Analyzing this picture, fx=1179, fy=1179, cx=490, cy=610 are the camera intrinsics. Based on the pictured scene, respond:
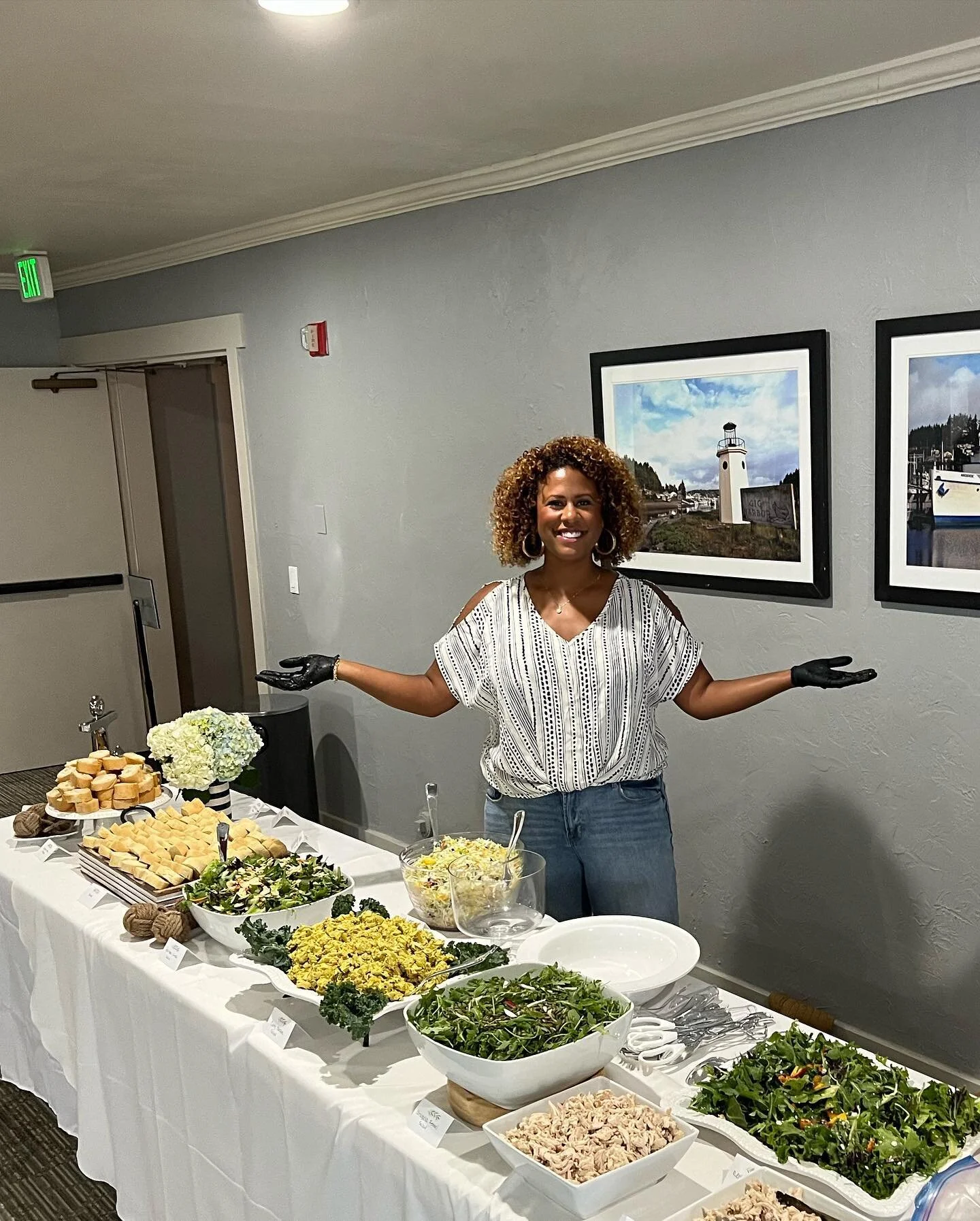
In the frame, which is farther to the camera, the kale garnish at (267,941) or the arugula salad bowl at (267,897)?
the arugula salad bowl at (267,897)

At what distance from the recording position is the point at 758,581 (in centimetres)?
315

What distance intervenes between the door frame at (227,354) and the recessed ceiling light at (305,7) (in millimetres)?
2800

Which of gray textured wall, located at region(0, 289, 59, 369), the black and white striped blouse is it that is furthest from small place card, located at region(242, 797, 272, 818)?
gray textured wall, located at region(0, 289, 59, 369)

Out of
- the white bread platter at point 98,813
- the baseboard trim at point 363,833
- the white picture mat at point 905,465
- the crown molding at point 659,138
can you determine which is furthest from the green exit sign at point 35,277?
the white picture mat at point 905,465

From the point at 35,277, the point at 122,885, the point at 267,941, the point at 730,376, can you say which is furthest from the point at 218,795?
the point at 35,277

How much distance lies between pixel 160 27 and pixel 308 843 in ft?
5.41

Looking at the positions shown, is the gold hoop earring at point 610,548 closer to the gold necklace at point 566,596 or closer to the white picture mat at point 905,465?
the gold necklace at point 566,596

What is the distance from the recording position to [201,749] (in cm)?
261

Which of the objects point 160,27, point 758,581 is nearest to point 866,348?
point 758,581

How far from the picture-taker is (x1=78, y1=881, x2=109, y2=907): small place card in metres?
2.36

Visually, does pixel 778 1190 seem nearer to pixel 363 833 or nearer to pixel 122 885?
pixel 122 885

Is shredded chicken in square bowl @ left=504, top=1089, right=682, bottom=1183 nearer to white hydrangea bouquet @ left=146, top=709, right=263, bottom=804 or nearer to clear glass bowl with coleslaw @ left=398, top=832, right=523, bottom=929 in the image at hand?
clear glass bowl with coleslaw @ left=398, top=832, right=523, bottom=929

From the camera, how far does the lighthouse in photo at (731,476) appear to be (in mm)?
3133

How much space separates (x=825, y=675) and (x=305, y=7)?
5.16 feet
